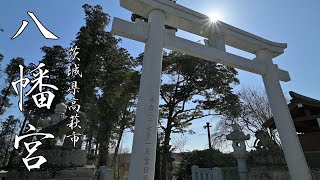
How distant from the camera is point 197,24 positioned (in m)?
4.66

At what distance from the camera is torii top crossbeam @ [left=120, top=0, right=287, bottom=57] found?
416 centimetres

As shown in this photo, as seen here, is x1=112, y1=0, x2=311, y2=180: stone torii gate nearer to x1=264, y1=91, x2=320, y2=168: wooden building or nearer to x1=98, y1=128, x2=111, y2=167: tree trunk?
x1=264, y1=91, x2=320, y2=168: wooden building

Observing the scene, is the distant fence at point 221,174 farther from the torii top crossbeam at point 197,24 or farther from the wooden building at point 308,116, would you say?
the wooden building at point 308,116

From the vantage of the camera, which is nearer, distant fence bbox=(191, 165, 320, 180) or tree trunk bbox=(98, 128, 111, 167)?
distant fence bbox=(191, 165, 320, 180)

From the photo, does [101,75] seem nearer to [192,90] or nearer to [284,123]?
[192,90]

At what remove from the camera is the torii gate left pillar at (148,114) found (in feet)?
9.86

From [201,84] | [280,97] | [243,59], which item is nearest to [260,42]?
[243,59]

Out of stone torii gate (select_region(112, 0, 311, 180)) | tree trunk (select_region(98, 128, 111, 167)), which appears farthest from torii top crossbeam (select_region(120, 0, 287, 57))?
tree trunk (select_region(98, 128, 111, 167))

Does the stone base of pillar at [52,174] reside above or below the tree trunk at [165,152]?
below

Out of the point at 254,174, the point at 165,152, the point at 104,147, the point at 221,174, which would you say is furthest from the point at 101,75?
the point at 254,174

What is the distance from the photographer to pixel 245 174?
5672 millimetres

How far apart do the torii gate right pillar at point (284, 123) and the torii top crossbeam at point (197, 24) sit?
11.5 inches

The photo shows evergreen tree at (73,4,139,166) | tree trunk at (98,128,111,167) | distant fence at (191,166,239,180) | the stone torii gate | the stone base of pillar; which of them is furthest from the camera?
tree trunk at (98,128,111,167)

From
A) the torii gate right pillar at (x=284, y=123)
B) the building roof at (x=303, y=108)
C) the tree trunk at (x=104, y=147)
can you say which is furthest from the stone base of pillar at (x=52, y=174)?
the tree trunk at (x=104, y=147)
